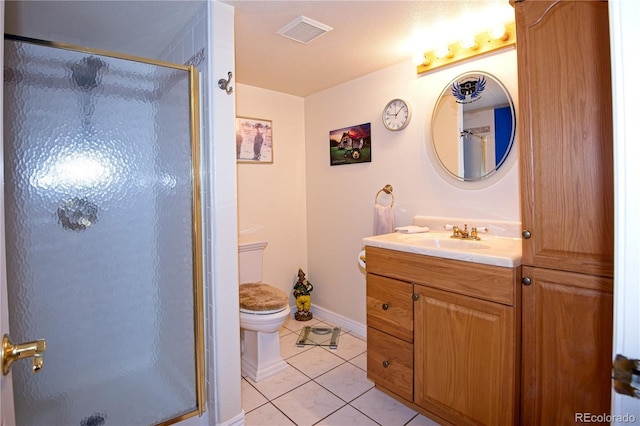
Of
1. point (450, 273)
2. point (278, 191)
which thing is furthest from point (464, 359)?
point (278, 191)

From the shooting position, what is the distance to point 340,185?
117 inches

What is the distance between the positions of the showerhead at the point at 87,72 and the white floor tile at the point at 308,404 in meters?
1.93

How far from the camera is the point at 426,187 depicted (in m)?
2.33

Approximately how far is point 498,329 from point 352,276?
5.08 feet

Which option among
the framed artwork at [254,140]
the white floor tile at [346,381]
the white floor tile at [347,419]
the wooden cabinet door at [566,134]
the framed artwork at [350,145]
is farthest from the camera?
the framed artwork at [254,140]

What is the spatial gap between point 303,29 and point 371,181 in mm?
1249

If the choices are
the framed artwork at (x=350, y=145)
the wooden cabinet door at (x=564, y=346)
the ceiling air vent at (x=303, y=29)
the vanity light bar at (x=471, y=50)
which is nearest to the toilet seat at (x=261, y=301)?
the framed artwork at (x=350, y=145)

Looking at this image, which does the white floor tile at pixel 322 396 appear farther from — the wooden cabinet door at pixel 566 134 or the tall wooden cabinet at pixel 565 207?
the wooden cabinet door at pixel 566 134

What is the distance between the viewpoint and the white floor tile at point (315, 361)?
2.28m

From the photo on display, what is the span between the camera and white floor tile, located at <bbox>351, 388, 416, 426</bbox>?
178cm

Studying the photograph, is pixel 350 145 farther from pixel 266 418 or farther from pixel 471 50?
pixel 266 418

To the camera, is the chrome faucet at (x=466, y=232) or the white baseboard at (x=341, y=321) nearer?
the chrome faucet at (x=466, y=232)

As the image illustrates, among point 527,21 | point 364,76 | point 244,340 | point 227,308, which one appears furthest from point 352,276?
point 527,21

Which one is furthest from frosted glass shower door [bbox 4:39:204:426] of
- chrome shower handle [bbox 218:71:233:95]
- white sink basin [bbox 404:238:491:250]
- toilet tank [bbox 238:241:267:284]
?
white sink basin [bbox 404:238:491:250]
